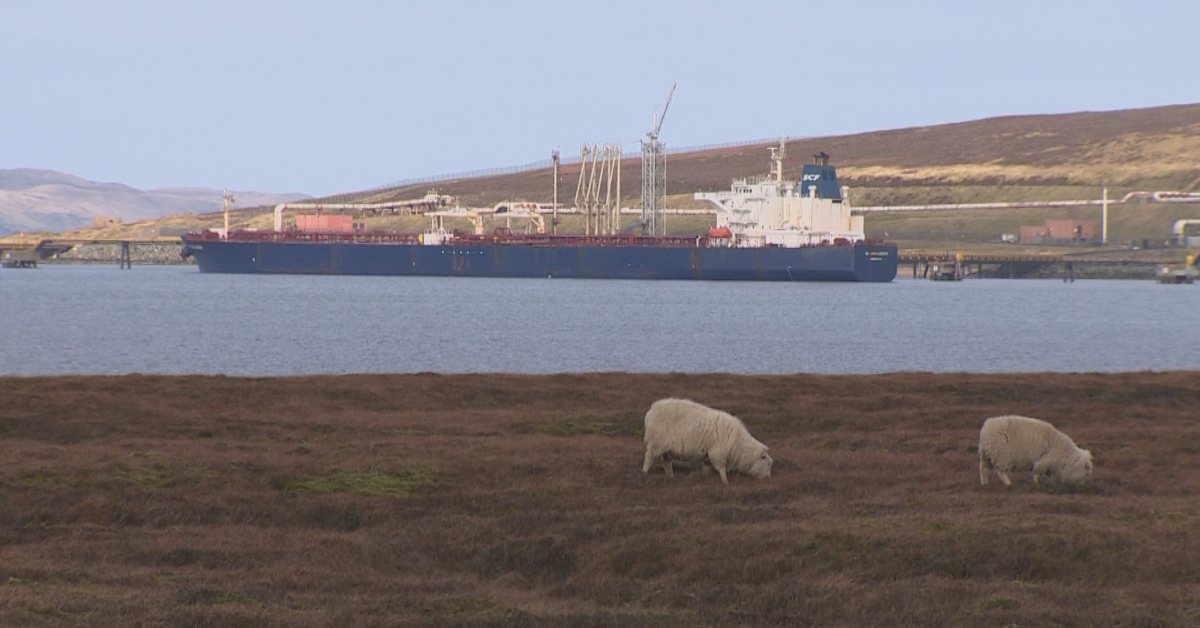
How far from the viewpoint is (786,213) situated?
79.3 m

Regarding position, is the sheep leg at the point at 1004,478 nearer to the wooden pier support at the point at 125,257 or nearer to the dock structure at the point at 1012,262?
the dock structure at the point at 1012,262

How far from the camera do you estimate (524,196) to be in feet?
518

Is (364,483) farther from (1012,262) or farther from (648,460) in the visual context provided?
(1012,262)

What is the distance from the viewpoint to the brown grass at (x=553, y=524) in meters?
6.53

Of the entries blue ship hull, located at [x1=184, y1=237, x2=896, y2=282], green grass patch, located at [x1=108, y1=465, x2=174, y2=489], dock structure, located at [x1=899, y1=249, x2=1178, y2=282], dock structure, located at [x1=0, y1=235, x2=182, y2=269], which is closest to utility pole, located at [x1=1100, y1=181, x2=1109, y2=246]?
dock structure, located at [x1=899, y1=249, x2=1178, y2=282]

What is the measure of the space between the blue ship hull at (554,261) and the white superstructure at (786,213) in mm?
1348

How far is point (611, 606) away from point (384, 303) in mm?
47863

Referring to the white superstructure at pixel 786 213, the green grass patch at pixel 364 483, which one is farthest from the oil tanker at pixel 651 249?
the green grass patch at pixel 364 483

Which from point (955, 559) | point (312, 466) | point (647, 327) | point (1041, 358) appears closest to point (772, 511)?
point (955, 559)

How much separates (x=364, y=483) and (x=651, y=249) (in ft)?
241

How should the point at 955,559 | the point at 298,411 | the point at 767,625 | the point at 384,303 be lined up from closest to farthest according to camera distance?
the point at 767,625 → the point at 955,559 → the point at 298,411 → the point at 384,303

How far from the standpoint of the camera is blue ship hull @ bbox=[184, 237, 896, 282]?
259ft

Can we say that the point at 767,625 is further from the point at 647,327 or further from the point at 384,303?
the point at 384,303

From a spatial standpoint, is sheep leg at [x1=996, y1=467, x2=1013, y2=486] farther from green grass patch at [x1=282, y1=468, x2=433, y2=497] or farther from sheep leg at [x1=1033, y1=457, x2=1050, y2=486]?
green grass patch at [x1=282, y1=468, x2=433, y2=497]
